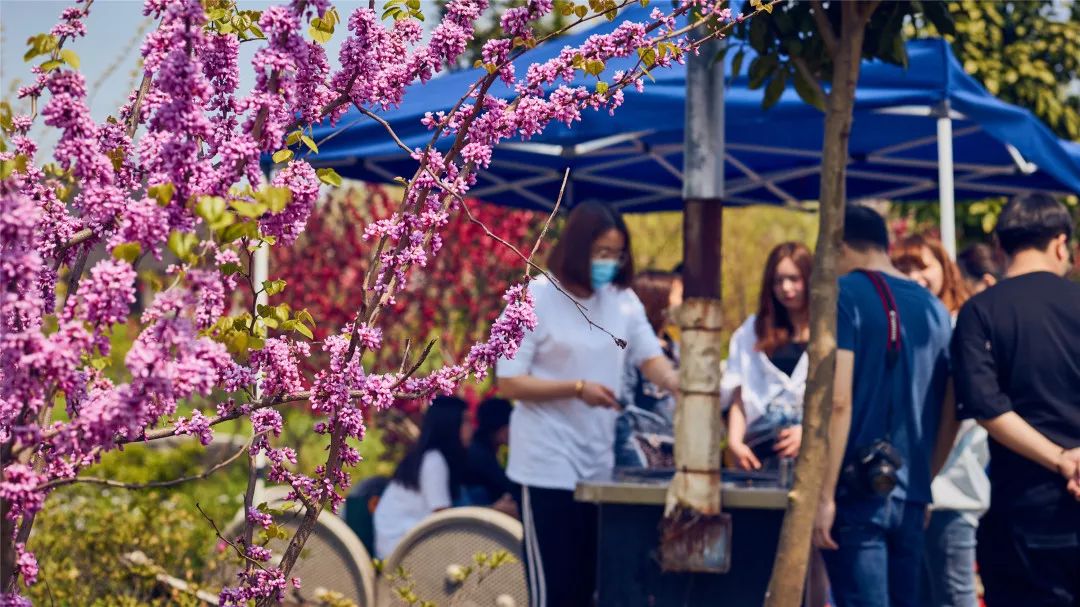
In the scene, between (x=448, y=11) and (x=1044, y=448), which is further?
(x=1044, y=448)

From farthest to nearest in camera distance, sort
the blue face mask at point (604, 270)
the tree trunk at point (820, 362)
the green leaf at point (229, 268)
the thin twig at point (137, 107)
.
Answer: the blue face mask at point (604, 270)
the tree trunk at point (820, 362)
the thin twig at point (137, 107)
the green leaf at point (229, 268)

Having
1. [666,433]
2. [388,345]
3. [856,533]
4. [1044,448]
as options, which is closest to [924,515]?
[856,533]

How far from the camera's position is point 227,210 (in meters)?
1.81

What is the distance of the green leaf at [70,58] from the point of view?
1.78 metres

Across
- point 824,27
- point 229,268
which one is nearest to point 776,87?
point 824,27

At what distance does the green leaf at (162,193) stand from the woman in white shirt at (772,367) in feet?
12.6

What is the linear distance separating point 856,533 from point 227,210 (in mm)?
2789

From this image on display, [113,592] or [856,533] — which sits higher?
[856,533]

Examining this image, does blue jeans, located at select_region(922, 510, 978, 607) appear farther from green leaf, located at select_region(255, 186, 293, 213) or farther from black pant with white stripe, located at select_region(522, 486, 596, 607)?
green leaf, located at select_region(255, 186, 293, 213)

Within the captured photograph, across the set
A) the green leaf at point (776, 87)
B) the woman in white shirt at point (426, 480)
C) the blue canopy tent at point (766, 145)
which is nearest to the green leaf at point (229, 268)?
the blue canopy tent at point (766, 145)

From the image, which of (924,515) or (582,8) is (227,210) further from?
(924,515)

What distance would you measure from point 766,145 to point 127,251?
226 inches

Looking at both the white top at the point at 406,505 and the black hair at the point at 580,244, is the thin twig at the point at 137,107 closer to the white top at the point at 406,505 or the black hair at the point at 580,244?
the black hair at the point at 580,244

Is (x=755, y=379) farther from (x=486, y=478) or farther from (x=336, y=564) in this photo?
(x=336, y=564)
